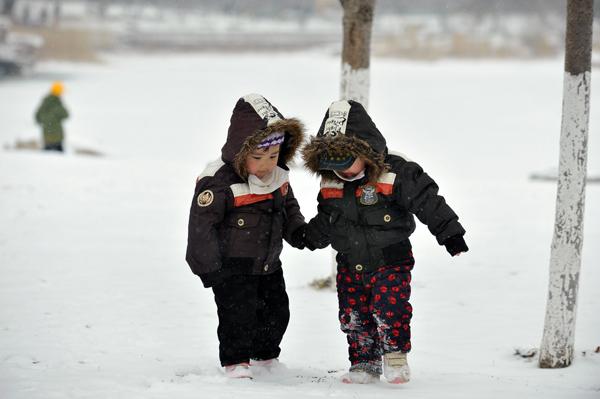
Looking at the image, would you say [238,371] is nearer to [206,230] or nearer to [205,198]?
[206,230]

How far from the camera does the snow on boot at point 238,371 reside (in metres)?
4.28

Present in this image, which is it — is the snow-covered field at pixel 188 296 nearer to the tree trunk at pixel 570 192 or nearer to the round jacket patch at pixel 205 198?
the tree trunk at pixel 570 192

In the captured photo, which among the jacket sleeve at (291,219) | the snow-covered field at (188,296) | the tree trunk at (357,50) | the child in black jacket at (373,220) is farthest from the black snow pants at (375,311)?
the tree trunk at (357,50)

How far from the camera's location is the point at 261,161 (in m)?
4.28

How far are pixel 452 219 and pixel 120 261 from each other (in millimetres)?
4050

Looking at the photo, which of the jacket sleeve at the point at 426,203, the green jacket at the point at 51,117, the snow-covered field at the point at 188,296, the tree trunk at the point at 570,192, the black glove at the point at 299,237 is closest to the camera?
the jacket sleeve at the point at 426,203

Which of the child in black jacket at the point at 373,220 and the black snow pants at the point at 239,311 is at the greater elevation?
the child in black jacket at the point at 373,220

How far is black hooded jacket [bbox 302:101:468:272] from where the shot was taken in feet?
13.4

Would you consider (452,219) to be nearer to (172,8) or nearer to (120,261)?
(120,261)

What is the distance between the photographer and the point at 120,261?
735 cm

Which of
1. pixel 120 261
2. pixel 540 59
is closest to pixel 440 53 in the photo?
pixel 540 59

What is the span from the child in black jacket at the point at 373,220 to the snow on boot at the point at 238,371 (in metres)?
Result: 0.53

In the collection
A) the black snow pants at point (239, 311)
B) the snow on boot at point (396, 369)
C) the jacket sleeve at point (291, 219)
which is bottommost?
the snow on boot at point (396, 369)

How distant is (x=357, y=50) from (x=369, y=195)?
2389 millimetres
